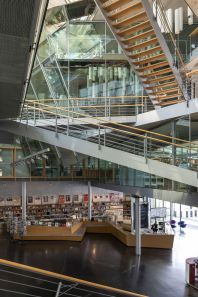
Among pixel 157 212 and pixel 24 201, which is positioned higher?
pixel 24 201

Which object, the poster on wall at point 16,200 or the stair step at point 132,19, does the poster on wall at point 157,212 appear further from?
the stair step at point 132,19

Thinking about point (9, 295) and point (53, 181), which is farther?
point (53, 181)

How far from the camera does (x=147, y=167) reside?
30.1ft

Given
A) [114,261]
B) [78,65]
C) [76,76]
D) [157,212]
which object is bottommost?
[114,261]

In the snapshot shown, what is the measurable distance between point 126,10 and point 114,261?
24.9 feet

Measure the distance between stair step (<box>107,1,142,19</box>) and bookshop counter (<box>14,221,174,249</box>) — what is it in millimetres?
8302

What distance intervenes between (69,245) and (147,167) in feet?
19.7

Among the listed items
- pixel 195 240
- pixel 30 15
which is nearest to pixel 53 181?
pixel 195 240

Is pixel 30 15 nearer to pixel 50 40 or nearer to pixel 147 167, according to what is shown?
pixel 147 167

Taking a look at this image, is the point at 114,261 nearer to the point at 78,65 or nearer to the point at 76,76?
the point at 76,76

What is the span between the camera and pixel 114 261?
37.1ft

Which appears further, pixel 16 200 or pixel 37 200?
pixel 37 200

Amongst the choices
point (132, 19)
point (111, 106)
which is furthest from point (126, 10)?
point (111, 106)

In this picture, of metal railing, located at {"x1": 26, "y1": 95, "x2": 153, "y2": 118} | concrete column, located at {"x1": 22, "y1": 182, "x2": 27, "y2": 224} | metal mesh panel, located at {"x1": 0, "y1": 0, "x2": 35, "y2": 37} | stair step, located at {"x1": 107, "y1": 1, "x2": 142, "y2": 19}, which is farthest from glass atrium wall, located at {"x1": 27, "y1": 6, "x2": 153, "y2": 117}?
metal mesh panel, located at {"x1": 0, "y1": 0, "x2": 35, "y2": 37}
